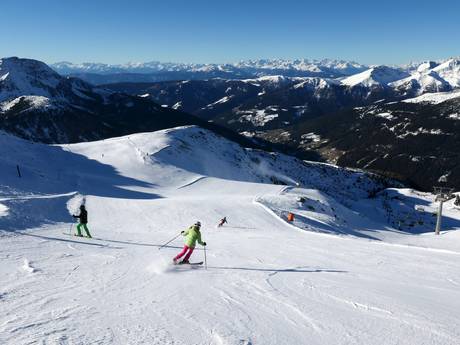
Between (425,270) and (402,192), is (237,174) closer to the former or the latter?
(402,192)

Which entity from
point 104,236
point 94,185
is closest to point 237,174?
point 94,185

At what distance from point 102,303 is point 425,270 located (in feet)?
43.6

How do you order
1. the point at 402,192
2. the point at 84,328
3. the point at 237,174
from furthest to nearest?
the point at 402,192
the point at 237,174
the point at 84,328

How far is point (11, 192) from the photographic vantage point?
35.2 metres

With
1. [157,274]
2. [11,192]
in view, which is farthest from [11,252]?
[11,192]

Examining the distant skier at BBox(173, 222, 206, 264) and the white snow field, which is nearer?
the white snow field

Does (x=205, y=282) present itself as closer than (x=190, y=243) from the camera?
Yes

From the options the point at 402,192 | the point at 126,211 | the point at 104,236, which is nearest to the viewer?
the point at 104,236

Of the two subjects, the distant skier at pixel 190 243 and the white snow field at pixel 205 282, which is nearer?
the white snow field at pixel 205 282

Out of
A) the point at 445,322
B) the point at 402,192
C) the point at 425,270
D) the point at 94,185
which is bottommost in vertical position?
the point at 402,192

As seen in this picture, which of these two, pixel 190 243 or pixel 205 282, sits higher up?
pixel 190 243

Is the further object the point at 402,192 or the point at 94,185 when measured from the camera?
the point at 402,192

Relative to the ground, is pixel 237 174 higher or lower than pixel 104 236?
lower

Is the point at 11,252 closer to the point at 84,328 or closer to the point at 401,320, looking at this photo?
the point at 84,328
